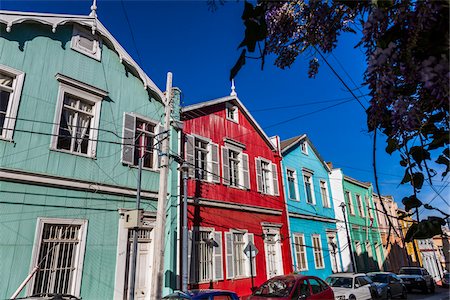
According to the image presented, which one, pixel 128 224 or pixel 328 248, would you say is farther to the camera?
pixel 328 248

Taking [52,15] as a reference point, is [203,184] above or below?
below

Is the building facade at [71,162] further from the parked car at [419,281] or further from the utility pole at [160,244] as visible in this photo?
the parked car at [419,281]

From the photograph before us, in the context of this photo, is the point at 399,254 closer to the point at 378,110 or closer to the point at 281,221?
the point at 281,221

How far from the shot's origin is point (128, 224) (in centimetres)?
1112

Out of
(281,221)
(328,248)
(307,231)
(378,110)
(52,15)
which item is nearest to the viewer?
(378,110)

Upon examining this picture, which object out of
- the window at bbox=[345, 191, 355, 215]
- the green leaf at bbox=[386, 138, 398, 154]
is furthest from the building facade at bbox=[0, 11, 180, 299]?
the window at bbox=[345, 191, 355, 215]

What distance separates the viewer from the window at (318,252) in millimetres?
22312

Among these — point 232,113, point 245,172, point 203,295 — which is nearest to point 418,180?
point 203,295

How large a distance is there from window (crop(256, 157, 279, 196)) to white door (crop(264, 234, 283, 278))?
279 centimetres

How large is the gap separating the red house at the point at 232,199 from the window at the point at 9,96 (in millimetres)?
7206

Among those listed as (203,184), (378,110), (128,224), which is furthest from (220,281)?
(378,110)

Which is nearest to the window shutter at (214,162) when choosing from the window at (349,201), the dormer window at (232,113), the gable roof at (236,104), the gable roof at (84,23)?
the gable roof at (236,104)

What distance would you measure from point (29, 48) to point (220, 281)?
12.2 meters

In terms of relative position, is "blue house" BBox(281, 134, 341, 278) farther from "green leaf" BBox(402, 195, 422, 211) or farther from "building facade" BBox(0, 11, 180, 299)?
"green leaf" BBox(402, 195, 422, 211)
